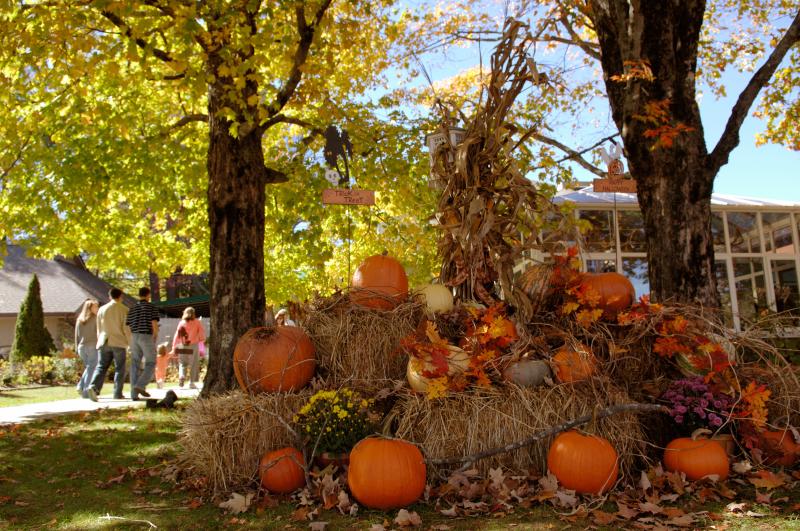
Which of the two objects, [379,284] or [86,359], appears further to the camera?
[86,359]

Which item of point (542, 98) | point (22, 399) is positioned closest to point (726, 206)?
point (542, 98)

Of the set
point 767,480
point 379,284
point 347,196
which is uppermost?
point 347,196

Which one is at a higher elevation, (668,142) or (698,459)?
(668,142)

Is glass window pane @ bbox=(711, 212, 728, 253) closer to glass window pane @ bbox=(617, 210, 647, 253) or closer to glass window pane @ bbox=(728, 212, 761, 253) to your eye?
glass window pane @ bbox=(728, 212, 761, 253)

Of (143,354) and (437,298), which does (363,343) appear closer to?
(437,298)

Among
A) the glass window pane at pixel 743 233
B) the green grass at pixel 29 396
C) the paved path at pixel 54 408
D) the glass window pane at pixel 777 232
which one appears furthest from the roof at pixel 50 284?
the glass window pane at pixel 777 232

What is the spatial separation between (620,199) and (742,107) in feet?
26.6

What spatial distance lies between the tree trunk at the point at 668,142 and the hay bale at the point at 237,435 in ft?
12.6

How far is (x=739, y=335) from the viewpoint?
4477mm

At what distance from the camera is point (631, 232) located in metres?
14.7

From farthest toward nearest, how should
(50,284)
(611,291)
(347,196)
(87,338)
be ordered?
(50,284) < (87,338) < (347,196) < (611,291)

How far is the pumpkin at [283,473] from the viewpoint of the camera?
3.93 meters

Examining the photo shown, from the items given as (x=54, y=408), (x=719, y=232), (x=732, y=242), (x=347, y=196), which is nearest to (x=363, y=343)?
(x=347, y=196)

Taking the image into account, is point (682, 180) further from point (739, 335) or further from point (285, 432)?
point (285, 432)
